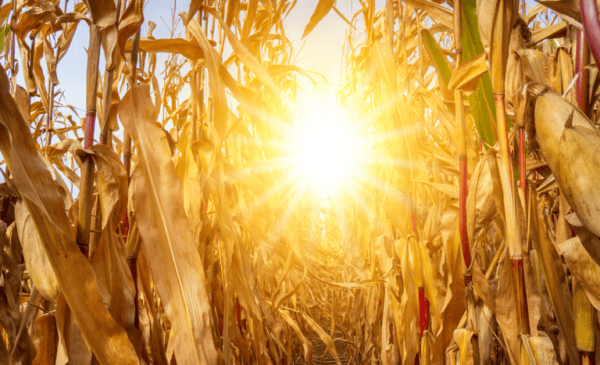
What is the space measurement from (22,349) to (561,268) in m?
0.82

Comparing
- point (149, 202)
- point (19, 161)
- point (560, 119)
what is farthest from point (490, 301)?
point (19, 161)

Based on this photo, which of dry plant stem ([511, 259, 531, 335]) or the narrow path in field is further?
the narrow path in field

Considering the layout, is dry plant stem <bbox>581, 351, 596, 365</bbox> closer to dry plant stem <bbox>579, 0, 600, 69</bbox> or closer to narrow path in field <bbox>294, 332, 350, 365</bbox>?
dry plant stem <bbox>579, 0, 600, 69</bbox>

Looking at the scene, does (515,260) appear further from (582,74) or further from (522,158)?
(582,74)

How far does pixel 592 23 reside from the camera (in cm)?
35

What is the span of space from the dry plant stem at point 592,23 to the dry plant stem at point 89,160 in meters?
0.54

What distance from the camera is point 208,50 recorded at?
0.55 m

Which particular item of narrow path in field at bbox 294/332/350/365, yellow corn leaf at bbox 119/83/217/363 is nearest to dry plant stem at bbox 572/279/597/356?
yellow corn leaf at bbox 119/83/217/363

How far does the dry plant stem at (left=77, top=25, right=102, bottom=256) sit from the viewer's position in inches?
17.5

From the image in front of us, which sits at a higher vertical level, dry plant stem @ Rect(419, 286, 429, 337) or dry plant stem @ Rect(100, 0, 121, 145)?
dry plant stem @ Rect(100, 0, 121, 145)

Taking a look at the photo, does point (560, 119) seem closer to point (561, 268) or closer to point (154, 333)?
point (561, 268)

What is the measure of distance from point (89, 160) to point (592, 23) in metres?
0.55

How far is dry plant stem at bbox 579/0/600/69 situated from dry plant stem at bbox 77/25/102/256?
1.77 feet

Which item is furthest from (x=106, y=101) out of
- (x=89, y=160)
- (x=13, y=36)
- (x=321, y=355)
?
(x=321, y=355)
